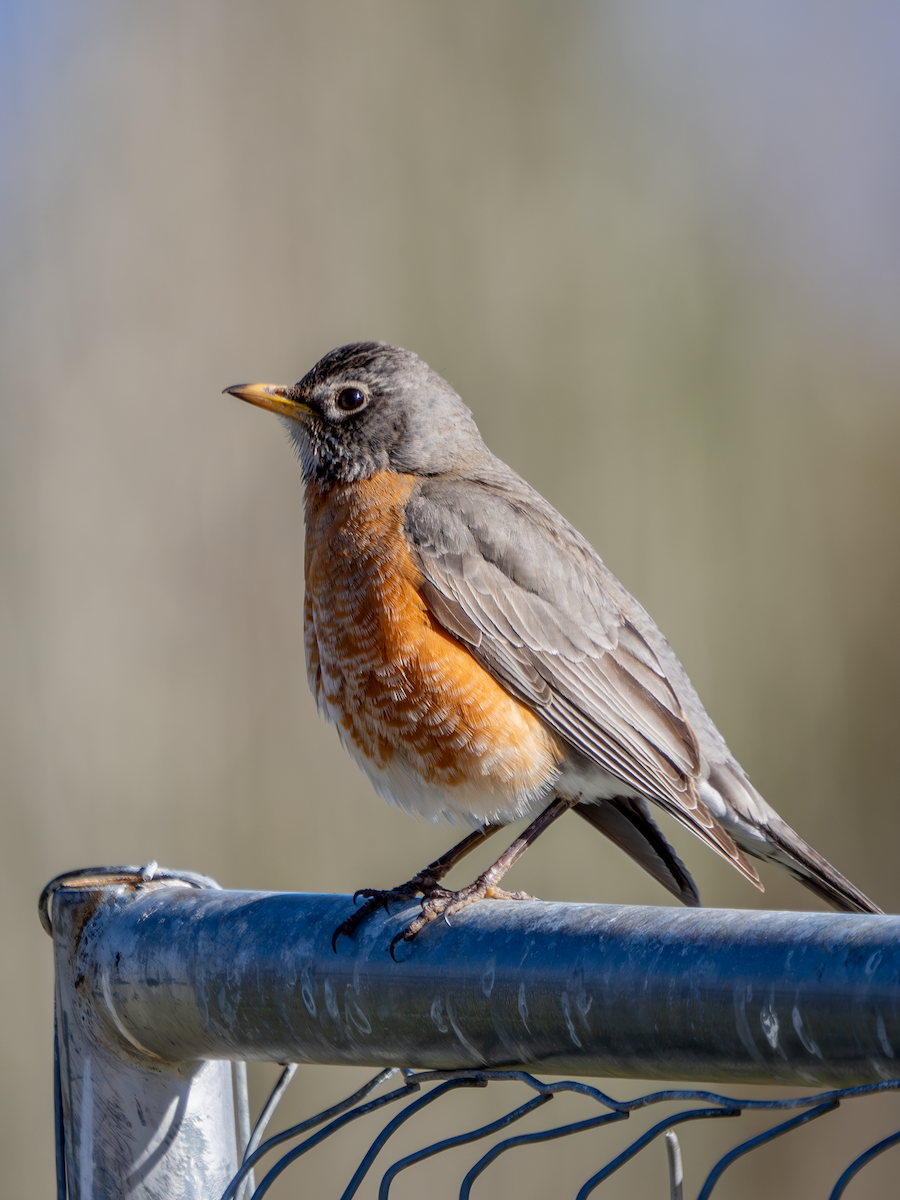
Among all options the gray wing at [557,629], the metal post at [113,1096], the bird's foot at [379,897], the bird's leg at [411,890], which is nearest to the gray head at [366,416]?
the gray wing at [557,629]

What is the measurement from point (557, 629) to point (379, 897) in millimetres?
1271

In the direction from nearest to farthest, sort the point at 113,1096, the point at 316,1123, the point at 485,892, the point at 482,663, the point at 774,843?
1. the point at 316,1123
2. the point at 113,1096
3. the point at 485,892
4. the point at 482,663
5. the point at 774,843

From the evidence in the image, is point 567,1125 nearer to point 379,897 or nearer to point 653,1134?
point 653,1134

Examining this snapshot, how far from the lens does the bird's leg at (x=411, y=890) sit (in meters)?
1.72

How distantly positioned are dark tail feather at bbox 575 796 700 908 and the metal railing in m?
1.61

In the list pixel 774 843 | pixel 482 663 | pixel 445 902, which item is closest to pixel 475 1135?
pixel 445 902

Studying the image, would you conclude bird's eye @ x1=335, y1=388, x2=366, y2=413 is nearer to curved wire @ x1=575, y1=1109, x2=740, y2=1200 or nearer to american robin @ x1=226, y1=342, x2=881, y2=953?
american robin @ x1=226, y1=342, x2=881, y2=953

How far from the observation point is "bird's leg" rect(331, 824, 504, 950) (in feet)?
5.63

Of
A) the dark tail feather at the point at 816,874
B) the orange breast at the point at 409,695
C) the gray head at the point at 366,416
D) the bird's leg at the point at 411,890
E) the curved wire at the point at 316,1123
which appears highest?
the gray head at the point at 366,416

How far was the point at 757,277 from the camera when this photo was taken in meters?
6.52

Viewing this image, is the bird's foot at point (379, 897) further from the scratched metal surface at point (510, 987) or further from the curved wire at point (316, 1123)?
the curved wire at point (316, 1123)

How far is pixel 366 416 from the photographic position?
383cm

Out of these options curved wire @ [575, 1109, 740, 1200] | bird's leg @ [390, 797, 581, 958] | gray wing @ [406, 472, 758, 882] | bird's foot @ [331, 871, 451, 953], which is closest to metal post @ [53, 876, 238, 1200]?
bird's foot @ [331, 871, 451, 953]

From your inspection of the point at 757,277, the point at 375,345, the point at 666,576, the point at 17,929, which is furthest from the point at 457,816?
the point at 757,277
